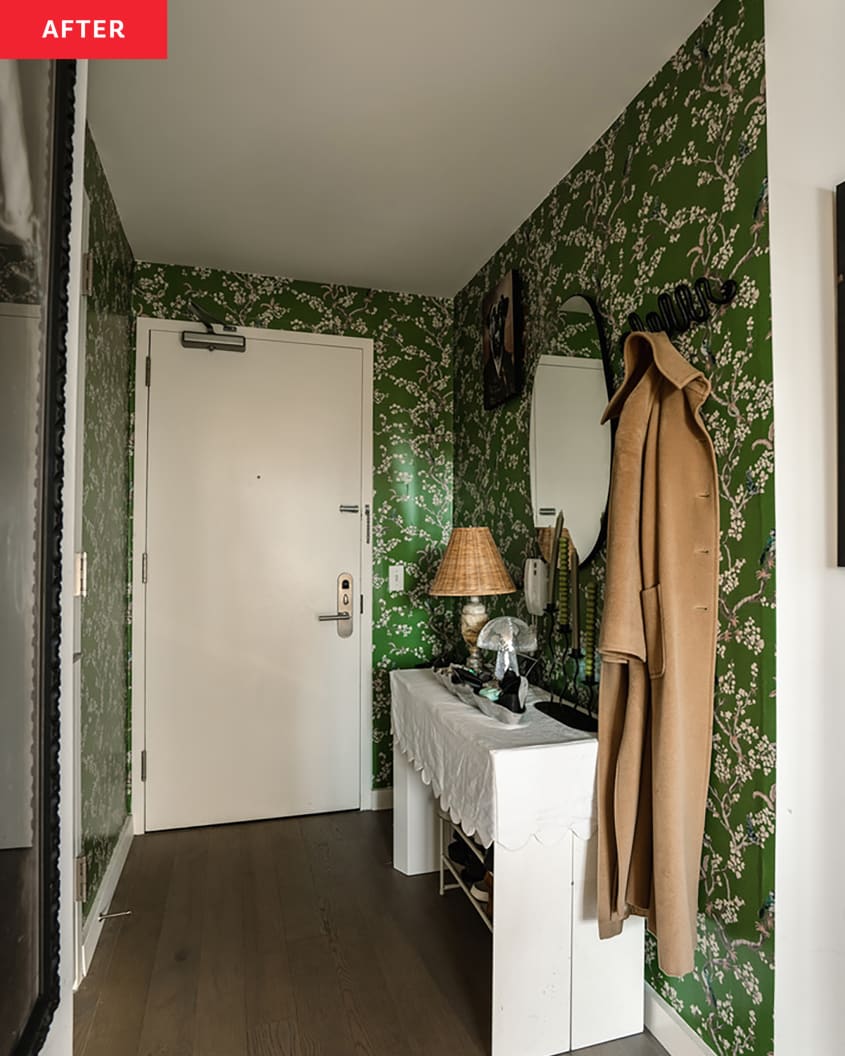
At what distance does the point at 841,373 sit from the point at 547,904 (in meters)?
1.38

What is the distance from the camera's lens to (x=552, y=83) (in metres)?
1.72

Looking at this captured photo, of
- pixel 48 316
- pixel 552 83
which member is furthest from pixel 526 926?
pixel 552 83

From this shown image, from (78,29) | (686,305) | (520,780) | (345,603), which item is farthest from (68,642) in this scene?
(345,603)

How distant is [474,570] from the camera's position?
2.33 metres

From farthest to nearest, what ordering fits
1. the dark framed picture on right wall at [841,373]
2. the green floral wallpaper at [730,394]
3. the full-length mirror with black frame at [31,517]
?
the green floral wallpaper at [730,394], the dark framed picture on right wall at [841,373], the full-length mirror with black frame at [31,517]

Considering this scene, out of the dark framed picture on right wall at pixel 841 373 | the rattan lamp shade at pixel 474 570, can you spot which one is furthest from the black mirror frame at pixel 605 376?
the dark framed picture on right wall at pixel 841 373

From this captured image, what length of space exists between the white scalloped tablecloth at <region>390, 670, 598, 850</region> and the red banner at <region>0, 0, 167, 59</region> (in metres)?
1.51

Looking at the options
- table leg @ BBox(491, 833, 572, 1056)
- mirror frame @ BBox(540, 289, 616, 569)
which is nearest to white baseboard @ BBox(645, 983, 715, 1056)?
table leg @ BBox(491, 833, 572, 1056)

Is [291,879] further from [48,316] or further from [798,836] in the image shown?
[48,316]

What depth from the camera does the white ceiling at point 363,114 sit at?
1513 millimetres

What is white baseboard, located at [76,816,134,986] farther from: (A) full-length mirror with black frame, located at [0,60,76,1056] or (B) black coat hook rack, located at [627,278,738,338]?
(B) black coat hook rack, located at [627,278,738,338]

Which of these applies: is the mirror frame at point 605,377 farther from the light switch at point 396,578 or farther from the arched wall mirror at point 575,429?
the light switch at point 396,578

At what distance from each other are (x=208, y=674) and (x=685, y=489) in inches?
88.8

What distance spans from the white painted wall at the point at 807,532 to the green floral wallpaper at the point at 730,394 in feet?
0.11
